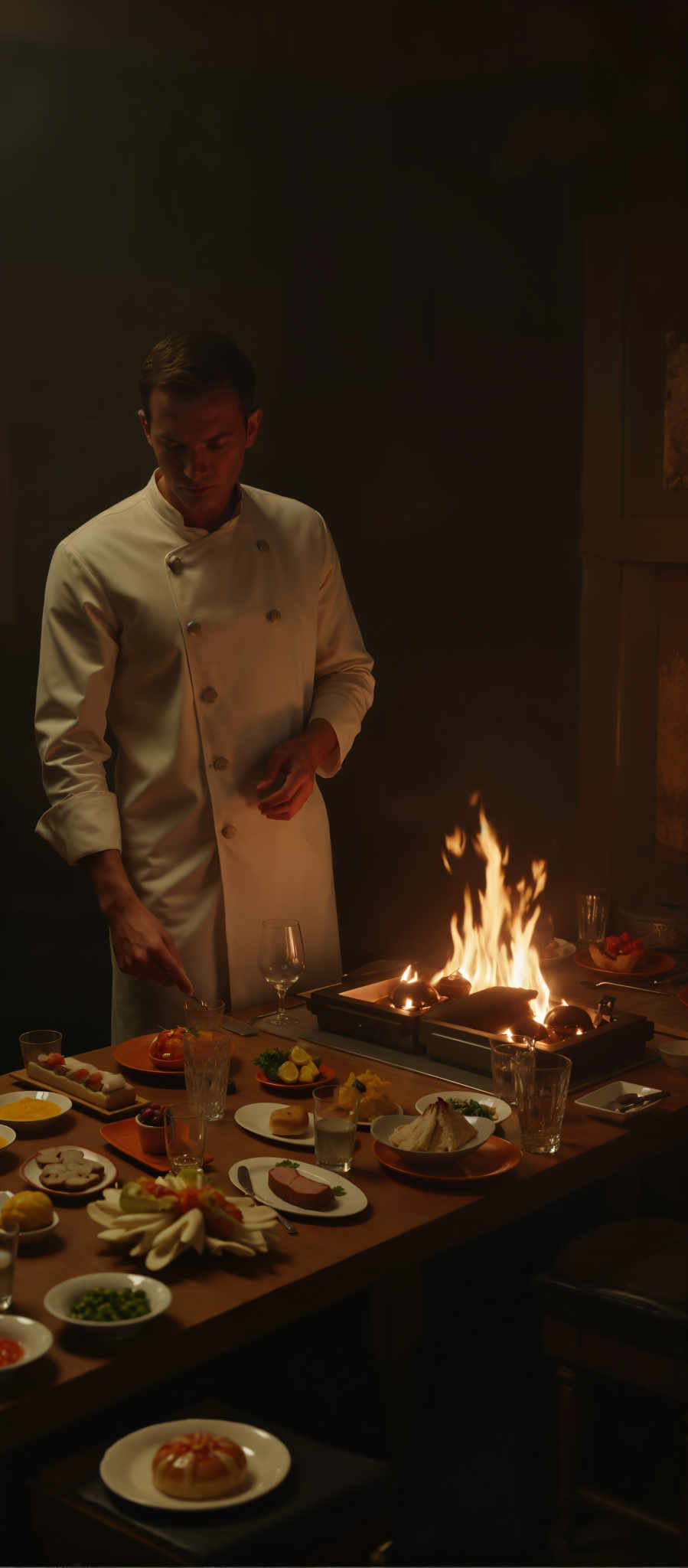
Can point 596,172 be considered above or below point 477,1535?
above

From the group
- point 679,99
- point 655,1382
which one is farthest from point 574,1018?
point 679,99

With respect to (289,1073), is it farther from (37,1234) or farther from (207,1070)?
(37,1234)

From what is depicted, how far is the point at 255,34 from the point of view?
3.82 metres

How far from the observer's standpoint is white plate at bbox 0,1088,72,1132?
2.04 m

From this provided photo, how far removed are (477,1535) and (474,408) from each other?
296cm

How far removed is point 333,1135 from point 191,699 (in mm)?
1131

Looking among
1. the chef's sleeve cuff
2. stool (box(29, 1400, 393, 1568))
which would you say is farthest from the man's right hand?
stool (box(29, 1400, 393, 1568))

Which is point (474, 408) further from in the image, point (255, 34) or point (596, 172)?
point (255, 34)

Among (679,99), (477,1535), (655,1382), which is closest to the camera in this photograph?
(655,1382)

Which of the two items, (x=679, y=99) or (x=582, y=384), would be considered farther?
(x=582, y=384)

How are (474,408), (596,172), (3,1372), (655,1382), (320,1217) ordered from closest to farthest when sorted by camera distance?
(3,1372) < (320,1217) < (655,1382) < (596,172) < (474,408)

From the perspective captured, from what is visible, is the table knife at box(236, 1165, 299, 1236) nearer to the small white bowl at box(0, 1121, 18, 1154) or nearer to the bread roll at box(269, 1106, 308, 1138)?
the bread roll at box(269, 1106, 308, 1138)

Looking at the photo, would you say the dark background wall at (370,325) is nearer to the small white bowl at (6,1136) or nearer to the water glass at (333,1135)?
the small white bowl at (6,1136)

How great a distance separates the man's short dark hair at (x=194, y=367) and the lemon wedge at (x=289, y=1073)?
1233 mm
